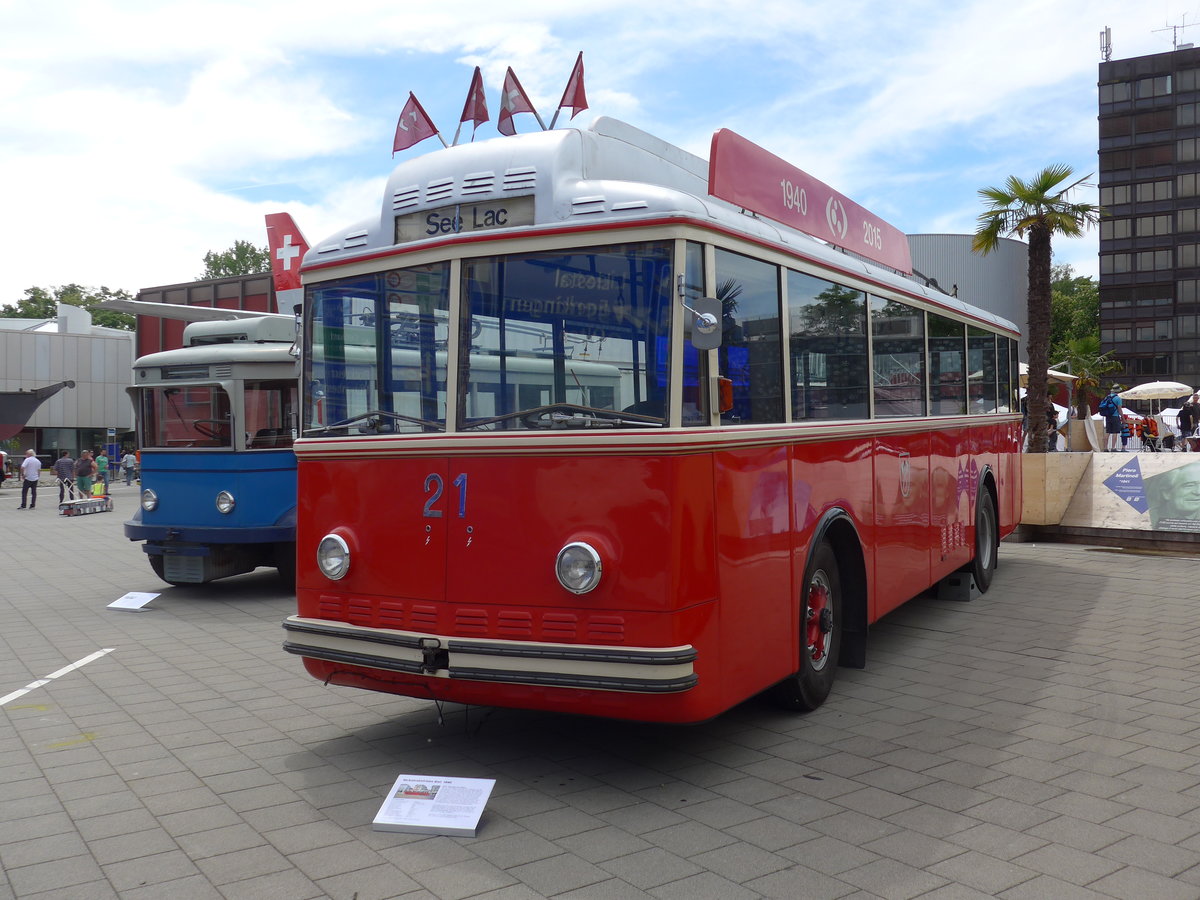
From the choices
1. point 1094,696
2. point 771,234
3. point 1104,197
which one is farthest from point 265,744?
point 1104,197

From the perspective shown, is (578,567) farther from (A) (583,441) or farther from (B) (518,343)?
(B) (518,343)

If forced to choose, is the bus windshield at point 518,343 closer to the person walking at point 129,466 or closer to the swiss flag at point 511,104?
the swiss flag at point 511,104

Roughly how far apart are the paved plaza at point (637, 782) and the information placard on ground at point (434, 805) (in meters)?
0.07

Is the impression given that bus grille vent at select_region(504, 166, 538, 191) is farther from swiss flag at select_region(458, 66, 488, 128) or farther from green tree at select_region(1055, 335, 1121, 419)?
green tree at select_region(1055, 335, 1121, 419)

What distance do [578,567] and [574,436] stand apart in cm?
58

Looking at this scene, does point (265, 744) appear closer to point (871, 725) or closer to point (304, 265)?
point (304, 265)

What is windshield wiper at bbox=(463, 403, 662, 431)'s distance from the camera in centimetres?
479

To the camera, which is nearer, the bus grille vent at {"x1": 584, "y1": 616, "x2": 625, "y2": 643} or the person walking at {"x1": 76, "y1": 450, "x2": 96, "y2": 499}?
the bus grille vent at {"x1": 584, "y1": 616, "x2": 625, "y2": 643}

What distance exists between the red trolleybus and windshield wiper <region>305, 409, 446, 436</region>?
0.5 inches

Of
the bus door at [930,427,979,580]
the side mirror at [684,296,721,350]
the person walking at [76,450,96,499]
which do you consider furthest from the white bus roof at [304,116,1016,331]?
the person walking at [76,450,96,499]

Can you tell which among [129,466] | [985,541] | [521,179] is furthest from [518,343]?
[129,466]

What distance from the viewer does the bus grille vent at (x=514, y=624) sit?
4902mm

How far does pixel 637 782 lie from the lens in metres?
A: 5.18

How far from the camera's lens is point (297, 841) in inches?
174
